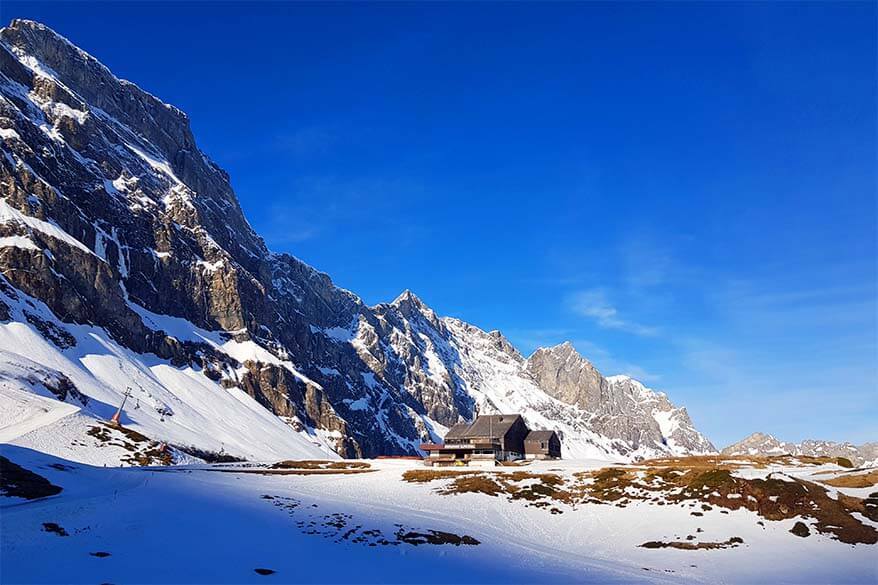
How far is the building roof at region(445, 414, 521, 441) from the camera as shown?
355 ft

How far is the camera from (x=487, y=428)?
110 m

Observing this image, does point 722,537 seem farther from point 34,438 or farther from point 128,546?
point 34,438

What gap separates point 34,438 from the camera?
236 feet

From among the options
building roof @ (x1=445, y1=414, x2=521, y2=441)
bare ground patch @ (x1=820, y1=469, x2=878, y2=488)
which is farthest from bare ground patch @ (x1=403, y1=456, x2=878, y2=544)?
building roof @ (x1=445, y1=414, x2=521, y2=441)

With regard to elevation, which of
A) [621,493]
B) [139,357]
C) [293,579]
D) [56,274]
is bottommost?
[293,579]

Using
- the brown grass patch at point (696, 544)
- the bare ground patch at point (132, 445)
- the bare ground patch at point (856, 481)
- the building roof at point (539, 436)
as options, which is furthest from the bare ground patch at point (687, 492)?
the building roof at point (539, 436)

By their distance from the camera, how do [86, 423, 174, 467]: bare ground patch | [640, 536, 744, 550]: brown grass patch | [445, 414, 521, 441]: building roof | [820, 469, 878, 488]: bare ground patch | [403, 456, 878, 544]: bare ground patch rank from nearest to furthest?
[640, 536, 744, 550]: brown grass patch, [403, 456, 878, 544]: bare ground patch, [820, 469, 878, 488]: bare ground patch, [86, 423, 174, 467]: bare ground patch, [445, 414, 521, 441]: building roof

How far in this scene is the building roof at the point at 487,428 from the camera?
108250 millimetres

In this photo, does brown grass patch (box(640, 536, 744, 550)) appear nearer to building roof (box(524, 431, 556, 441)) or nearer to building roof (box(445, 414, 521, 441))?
building roof (box(445, 414, 521, 441))

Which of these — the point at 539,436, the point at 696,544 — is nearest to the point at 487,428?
the point at 539,436

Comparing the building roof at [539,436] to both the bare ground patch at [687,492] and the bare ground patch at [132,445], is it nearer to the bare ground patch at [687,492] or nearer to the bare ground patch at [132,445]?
the bare ground patch at [687,492]

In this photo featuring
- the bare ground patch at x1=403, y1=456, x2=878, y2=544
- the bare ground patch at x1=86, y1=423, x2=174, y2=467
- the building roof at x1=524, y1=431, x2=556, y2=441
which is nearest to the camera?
the bare ground patch at x1=403, y1=456, x2=878, y2=544

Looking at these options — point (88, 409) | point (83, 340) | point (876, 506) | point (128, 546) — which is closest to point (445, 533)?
point (128, 546)

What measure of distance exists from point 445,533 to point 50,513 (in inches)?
830
